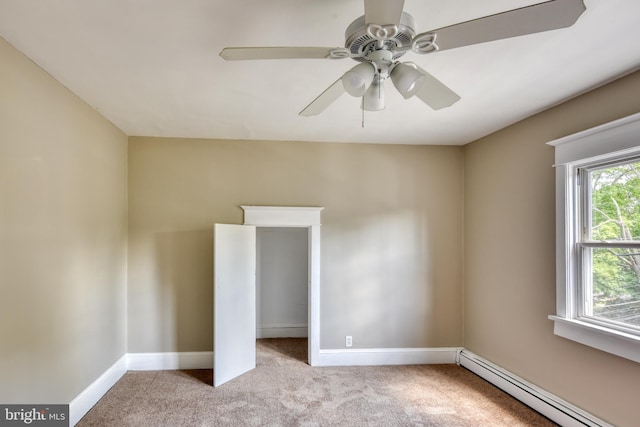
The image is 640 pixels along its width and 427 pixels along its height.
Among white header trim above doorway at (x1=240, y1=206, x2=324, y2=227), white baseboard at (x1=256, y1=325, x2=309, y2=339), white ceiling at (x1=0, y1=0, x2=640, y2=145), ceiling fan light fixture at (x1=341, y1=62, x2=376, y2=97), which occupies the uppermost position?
white ceiling at (x1=0, y1=0, x2=640, y2=145)

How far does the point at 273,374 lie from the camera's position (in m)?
3.62

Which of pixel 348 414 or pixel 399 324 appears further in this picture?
pixel 399 324

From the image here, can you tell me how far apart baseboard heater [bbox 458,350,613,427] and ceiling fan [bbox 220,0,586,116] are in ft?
7.79

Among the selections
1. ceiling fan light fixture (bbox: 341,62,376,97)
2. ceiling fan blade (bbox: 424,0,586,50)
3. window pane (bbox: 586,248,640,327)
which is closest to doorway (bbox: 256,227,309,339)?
window pane (bbox: 586,248,640,327)

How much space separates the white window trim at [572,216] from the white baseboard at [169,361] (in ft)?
10.6

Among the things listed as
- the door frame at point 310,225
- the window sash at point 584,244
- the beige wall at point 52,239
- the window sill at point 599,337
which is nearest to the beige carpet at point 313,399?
the door frame at point 310,225

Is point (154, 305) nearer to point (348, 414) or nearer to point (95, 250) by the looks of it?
point (95, 250)

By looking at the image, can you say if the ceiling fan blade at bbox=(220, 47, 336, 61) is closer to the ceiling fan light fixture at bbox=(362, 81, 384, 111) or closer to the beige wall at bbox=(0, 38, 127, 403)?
the ceiling fan light fixture at bbox=(362, 81, 384, 111)

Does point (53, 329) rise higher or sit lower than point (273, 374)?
higher

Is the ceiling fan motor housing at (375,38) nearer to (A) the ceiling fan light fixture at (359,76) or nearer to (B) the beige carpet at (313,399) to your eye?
(A) the ceiling fan light fixture at (359,76)

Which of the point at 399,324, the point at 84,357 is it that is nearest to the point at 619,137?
the point at 399,324

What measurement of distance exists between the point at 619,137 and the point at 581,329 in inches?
51.4

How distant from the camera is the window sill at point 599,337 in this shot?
2180mm

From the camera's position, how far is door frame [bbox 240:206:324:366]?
12.8 feet
